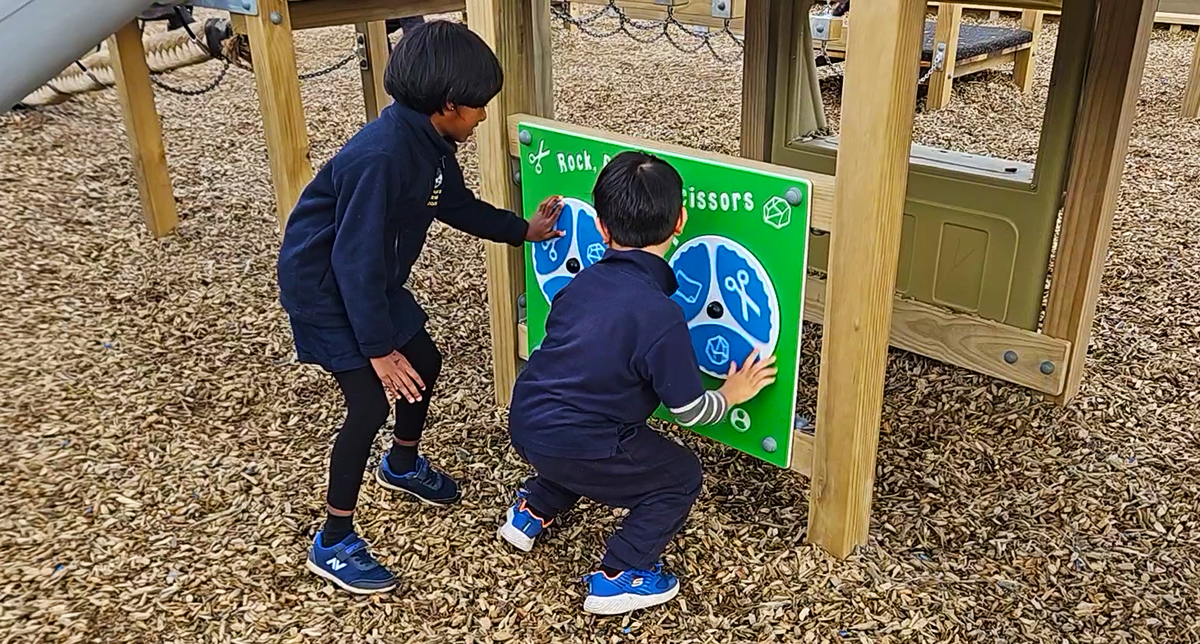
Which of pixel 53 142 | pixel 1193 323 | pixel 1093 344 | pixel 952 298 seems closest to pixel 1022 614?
pixel 952 298

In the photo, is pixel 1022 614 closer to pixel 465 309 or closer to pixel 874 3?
pixel 874 3

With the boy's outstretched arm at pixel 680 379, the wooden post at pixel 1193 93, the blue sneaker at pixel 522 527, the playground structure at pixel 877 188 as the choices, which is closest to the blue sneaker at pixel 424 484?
the blue sneaker at pixel 522 527

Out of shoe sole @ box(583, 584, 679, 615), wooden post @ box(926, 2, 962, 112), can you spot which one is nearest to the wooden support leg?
shoe sole @ box(583, 584, 679, 615)

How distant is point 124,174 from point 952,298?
181 inches

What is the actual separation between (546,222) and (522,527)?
829 millimetres

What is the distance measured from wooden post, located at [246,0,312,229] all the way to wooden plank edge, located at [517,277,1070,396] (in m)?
1.45

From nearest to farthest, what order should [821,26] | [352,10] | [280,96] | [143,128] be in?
[280,96]
[352,10]
[143,128]
[821,26]

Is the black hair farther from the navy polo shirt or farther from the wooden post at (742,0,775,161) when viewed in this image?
the wooden post at (742,0,775,161)

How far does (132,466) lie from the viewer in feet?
9.39

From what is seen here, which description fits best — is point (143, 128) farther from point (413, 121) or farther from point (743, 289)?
point (743, 289)

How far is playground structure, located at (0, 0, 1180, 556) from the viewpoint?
202 cm

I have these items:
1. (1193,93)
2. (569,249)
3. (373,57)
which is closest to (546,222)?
(569,249)

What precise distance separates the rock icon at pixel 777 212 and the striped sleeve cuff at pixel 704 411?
42 cm

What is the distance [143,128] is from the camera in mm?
4473
